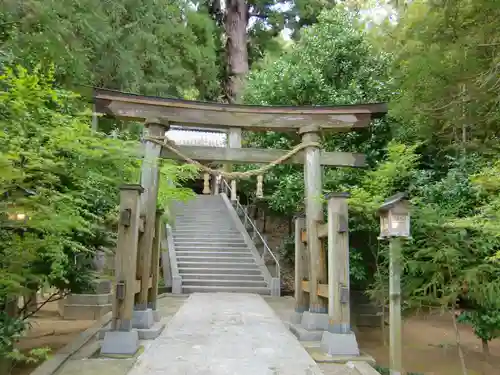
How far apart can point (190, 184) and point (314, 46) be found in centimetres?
1472

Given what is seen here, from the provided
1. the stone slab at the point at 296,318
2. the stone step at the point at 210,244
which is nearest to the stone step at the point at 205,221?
the stone step at the point at 210,244

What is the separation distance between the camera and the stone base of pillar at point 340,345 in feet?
18.9

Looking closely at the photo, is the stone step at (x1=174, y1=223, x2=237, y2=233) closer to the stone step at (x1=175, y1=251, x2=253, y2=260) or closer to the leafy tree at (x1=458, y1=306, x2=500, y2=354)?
the stone step at (x1=175, y1=251, x2=253, y2=260)

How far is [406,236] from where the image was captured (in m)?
5.09

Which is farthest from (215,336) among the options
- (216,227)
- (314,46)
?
(216,227)

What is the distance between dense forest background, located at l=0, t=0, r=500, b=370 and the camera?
417 centimetres

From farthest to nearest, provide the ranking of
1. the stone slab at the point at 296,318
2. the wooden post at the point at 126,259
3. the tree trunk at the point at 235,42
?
the tree trunk at the point at 235,42 → the stone slab at the point at 296,318 → the wooden post at the point at 126,259

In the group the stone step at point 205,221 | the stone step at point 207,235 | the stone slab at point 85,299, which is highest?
the stone step at point 205,221

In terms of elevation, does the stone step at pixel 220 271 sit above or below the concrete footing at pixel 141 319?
above

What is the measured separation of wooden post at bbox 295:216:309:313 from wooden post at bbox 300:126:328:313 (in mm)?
525

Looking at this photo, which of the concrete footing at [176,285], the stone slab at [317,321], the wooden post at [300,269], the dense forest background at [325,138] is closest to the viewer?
the dense forest background at [325,138]

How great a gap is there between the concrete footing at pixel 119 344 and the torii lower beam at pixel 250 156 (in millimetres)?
3130

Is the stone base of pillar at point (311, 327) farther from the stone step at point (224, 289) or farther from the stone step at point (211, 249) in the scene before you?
the stone step at point (211, 249)

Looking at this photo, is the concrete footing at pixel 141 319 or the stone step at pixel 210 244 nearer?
the concrete footing at pixel 141 319
